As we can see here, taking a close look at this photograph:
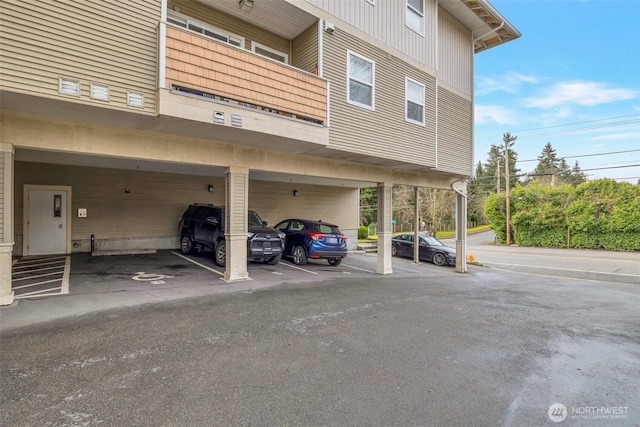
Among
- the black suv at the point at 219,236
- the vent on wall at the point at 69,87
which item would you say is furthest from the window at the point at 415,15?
the vent on wall at the point at 69,87

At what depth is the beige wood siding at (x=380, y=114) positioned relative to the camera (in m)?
8.22

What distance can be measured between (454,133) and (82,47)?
1138cm

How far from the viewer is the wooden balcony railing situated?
5.74 meters

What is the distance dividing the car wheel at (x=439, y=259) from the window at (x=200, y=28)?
13.1 m

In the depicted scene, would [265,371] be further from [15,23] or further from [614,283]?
[614,283]

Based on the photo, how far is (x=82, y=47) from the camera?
5.09m

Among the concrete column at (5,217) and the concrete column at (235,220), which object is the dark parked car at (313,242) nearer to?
the concrete column at (235,220)


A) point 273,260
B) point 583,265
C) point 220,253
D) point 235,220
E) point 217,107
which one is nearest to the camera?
point 217,107

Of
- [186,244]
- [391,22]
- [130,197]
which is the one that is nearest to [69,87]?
[186,244]

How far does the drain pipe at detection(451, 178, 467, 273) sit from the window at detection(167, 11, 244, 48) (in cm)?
995

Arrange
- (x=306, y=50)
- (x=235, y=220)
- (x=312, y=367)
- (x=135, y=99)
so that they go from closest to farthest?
(x=312, y=367)
(x=135, y=99)
(x=235, y=220)
(x=306, y=50)

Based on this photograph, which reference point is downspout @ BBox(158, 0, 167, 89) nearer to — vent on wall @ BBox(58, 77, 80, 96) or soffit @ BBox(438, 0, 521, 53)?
vent on wall @ BBox(58, 77, 80, 96)

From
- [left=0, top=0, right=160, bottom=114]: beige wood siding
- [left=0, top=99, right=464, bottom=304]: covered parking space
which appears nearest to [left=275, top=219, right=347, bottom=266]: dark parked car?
[left=0, top=99, right=464, bottom=304]: covered parking space

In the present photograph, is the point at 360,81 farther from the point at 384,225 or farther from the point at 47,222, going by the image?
the point at 47,222
